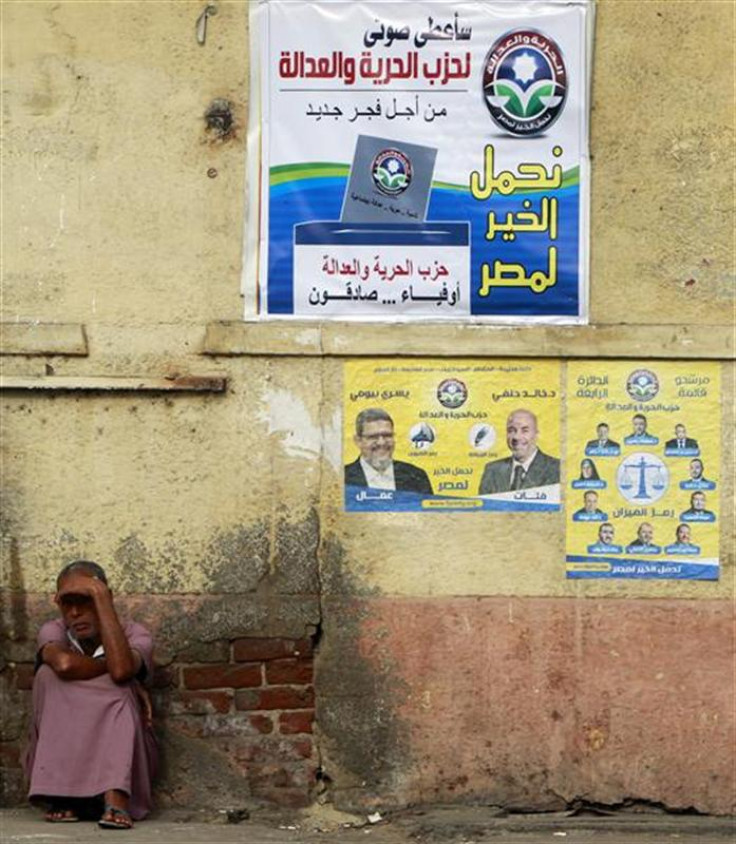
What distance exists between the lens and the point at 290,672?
22.7 ft

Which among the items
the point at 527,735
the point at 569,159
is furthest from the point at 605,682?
the point at 569,159

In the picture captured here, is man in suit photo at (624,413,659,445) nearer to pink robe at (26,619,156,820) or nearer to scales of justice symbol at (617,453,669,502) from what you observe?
scales of justice symbol at (617,453,669,502)

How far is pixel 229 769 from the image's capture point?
6.92 meters

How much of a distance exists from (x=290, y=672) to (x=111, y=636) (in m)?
0.81

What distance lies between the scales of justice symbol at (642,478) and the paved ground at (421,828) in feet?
4.08

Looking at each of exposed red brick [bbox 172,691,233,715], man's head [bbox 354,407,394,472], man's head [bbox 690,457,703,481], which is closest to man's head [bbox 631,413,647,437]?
man's head [bbox 690,457,703,481]

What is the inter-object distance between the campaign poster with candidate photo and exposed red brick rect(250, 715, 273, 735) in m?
1.58

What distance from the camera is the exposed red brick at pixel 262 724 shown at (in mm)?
6922

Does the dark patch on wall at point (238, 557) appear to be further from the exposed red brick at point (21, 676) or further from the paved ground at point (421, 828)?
the paved ground at point (421, 828)

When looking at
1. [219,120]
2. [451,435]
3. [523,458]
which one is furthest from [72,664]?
[219,120]

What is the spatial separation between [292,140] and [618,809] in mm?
2886

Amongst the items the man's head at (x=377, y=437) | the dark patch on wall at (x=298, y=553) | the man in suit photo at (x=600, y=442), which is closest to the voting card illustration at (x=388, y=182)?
the man's head at (x=377, y=437)

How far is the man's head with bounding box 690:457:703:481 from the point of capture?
6.88 metres

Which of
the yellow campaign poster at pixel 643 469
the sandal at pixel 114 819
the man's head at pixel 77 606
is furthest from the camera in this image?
the yellow campaign poster at pixel 643 469
